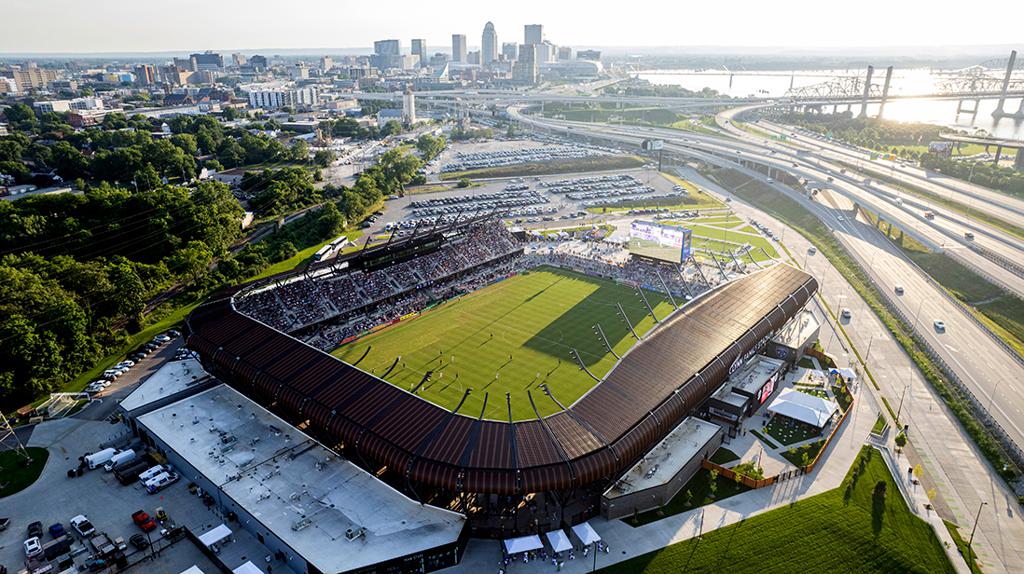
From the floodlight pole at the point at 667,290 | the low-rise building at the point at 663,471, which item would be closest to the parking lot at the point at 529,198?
the floodlight pole at the point at 667,290

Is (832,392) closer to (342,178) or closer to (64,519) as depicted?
(64,519)

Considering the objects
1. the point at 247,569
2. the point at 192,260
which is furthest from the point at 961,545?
the point at 192,260

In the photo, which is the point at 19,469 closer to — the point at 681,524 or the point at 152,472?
the point at 152,472

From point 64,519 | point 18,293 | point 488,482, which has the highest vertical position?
point 18,293

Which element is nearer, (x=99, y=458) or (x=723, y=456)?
(x=99, y=458)

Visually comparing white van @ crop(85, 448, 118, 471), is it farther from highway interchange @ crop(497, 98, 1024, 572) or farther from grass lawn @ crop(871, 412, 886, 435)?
grass lawn @ crop(871, 412, 886, 435)

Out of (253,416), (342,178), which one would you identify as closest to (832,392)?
(253,416)
